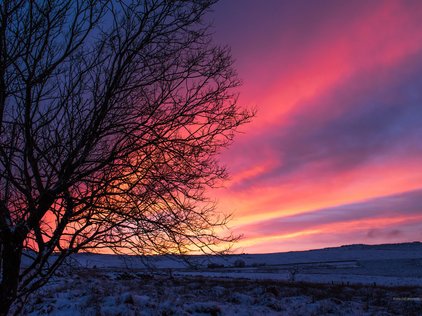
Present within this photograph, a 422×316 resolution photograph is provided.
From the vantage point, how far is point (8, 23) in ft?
16.9

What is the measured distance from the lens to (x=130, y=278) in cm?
3191

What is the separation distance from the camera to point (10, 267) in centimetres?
520

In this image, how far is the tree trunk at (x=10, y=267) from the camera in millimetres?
5086

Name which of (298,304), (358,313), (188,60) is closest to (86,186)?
(188,60)

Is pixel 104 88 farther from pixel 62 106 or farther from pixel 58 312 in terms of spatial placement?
pixel 58 312

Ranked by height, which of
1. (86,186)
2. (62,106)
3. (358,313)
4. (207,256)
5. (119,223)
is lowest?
(358,313)

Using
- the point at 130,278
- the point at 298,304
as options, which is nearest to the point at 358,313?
the point at 298,304

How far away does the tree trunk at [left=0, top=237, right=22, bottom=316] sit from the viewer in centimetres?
509

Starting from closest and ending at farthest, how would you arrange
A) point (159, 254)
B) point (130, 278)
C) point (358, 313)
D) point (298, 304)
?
point (159, 254)
point (358, 313)
point (298, 304)
point (130, 278)

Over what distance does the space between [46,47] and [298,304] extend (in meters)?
12.5

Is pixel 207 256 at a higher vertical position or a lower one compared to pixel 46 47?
lower

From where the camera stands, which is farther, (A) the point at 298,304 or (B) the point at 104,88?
(A) the point at 298,304

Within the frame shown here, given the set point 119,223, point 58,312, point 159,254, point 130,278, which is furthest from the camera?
point 130,278

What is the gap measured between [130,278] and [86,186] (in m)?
28.2
